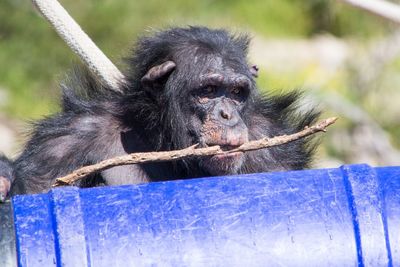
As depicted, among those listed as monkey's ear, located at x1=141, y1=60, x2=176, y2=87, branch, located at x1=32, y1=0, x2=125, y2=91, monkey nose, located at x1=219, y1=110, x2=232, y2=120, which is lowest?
monkey nose, located at x1=219, y1=110, x2=232, y2=120

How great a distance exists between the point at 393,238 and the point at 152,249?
80cm

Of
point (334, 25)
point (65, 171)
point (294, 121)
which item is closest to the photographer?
point (65, 171)

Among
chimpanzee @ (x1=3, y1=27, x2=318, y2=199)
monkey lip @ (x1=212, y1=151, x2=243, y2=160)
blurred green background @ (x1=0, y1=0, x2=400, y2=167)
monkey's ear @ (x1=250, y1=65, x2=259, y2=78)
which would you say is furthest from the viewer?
blurred green background @ (x1=0, y1=0, x2=400, y2=167)

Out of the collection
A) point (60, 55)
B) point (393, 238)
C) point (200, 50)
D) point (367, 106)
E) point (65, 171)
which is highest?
point (60, 55)

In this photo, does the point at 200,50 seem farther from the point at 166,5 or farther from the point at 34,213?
the point at 166,5

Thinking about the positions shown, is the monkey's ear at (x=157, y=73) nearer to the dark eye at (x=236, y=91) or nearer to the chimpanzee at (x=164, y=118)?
the chimpanzee at (x=164, y=118)

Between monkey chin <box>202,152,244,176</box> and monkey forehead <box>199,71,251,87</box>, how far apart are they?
1.14ft

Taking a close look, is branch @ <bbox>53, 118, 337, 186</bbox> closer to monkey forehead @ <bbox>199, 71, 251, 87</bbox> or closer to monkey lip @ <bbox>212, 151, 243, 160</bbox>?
monkey lip @ <bbox>212, 151, 243, 160</bbox>

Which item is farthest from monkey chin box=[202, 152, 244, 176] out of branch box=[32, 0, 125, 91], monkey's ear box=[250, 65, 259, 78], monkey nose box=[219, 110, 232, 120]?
branch box=[32, 0, 125, 91]

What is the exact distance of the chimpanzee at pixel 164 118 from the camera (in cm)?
461

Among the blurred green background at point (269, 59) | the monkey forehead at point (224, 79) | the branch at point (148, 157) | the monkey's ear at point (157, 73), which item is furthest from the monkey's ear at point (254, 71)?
the blurred green background at point (269, 59)

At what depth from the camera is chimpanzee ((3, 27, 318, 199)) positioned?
15.1ft

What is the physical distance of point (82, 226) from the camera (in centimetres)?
310

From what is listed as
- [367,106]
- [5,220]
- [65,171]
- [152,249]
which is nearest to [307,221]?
[152,249]
